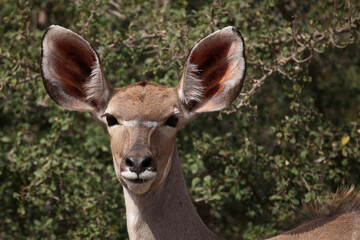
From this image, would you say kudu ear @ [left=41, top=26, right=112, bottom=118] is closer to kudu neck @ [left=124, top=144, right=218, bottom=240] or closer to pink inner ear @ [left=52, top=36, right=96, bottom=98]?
pink inner ear @ [left=52, top=36, right=96, bottom=98]

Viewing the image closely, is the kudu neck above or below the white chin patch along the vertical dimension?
below

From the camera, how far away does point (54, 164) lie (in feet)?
18.5

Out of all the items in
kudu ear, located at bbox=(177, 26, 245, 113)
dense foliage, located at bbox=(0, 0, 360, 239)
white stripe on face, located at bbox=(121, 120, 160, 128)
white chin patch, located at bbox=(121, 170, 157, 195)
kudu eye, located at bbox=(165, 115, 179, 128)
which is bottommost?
dense foliage, located at bbox=(0, 0, 360, 239)

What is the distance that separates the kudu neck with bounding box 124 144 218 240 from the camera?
397 cm

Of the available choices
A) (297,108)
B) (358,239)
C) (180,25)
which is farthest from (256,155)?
(358,239)

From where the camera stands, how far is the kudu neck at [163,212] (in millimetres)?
3969

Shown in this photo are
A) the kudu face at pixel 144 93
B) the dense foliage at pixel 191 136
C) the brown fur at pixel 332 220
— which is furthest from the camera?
the dense foliage at pixel 191 136

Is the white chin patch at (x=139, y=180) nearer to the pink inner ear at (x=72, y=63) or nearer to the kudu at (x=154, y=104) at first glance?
the kudu at (x=154, y=104)

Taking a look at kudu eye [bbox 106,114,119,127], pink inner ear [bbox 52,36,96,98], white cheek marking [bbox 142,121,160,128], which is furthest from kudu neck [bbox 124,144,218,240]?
pink inner ear [bbox 52,36,96,98]

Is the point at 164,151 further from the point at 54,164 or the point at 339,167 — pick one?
the point at 339,167

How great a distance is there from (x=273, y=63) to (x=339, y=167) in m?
1.13

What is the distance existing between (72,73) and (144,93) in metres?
0.50

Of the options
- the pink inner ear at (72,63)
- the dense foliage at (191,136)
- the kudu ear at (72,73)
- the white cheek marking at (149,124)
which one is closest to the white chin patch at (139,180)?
the white cheek marking at (149,124)

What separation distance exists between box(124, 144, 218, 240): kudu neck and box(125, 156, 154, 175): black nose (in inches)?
14.5
